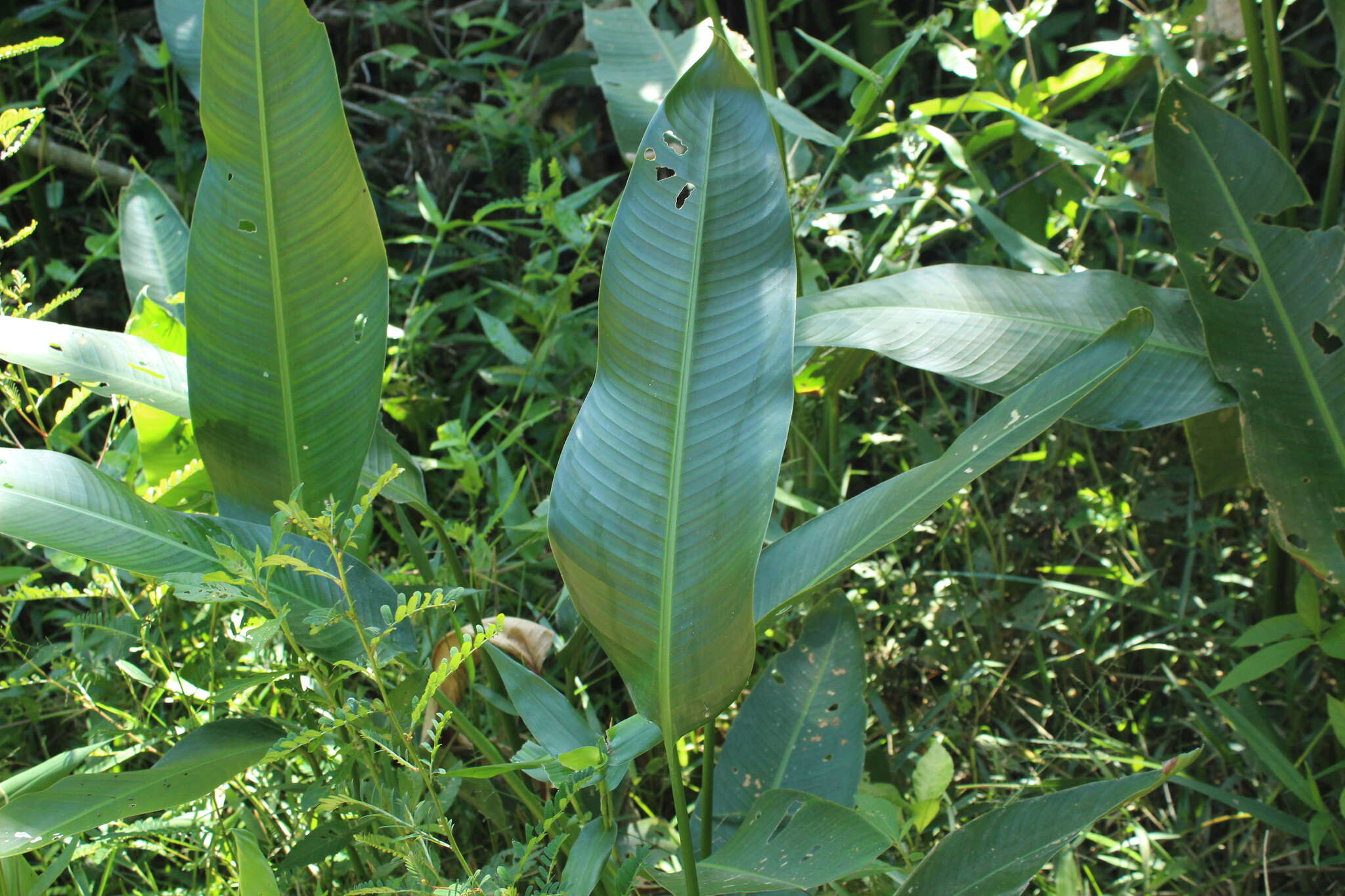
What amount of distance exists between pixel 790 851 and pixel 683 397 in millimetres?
368

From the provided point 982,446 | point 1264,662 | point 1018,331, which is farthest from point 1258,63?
point 982,446

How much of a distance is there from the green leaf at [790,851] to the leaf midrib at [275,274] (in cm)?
51

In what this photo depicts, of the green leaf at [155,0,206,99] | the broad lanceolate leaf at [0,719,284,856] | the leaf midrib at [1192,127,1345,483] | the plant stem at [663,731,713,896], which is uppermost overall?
the green leaf at [155,0,206,99]

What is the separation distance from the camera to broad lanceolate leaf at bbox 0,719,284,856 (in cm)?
80

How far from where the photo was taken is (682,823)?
0.85 meters

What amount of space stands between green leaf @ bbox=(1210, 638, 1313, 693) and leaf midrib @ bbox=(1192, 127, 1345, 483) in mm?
196

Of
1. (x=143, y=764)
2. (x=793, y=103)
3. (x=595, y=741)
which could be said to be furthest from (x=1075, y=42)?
(x=143, y=764)

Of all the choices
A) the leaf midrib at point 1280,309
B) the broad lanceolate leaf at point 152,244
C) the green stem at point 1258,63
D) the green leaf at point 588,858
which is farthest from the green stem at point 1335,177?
the broad lanceolate leaf at point 152,244

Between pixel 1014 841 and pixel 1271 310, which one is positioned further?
pixel 1271 310

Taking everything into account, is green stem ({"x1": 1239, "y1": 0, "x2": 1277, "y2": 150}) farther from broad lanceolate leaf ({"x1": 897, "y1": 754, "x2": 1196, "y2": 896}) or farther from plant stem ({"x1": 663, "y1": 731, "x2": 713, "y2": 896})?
plant stem ({"x1": 663, "y1": 731, "x2": 713, "y2": 896})

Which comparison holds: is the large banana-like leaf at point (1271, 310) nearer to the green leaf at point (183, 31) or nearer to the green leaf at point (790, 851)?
the green leaf at point (790, 851)

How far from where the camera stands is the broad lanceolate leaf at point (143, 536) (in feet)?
2.85

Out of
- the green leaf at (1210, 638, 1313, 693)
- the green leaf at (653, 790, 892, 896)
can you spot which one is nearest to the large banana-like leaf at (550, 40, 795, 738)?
the green leaf at (653, 790, 892, 896)

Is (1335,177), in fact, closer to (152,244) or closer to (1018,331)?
(1018,331)
